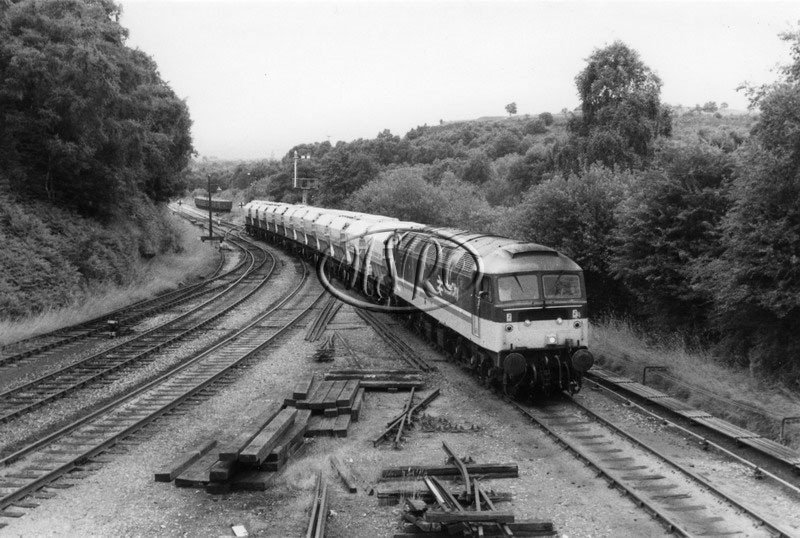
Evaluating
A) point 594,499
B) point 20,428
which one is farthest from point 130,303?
point 594,499

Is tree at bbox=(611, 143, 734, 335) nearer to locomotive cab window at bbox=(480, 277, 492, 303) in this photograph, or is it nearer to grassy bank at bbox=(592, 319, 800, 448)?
grassy bank at bbox=(592, 319, 800, 448)

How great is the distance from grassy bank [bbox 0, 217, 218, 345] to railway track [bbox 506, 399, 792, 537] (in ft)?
48.5

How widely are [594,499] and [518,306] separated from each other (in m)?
4.61

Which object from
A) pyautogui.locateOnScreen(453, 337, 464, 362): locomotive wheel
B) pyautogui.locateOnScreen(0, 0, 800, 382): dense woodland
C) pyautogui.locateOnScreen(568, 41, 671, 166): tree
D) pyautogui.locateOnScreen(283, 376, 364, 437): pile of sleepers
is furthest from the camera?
pyautogui.locateOnScreen(568, 41, 671, 166): tree

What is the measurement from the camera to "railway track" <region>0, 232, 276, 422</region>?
1346 cm

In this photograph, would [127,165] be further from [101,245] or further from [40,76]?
[40,76]

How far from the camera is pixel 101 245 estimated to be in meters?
26.4

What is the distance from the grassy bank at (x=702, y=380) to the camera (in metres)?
12.2

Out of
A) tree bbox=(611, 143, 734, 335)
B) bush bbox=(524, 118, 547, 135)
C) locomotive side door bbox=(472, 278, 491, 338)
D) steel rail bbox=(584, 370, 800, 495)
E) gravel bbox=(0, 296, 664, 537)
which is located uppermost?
bush bbox=(524, 118, 547, 135)

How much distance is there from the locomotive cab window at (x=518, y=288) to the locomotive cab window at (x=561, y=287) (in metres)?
0.21

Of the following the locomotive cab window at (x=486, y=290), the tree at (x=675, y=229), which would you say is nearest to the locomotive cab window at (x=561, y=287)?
the locomotive cab window at (x=486, y=290)

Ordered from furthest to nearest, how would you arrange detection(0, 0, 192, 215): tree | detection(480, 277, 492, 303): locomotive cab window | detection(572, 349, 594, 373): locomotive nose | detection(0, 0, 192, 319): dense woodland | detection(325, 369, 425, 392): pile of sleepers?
detection(0, 0, 192, 215): tree → detection(0, 0, 192, 319): dense woodland → detection(325, 369, 425, 392): pile of sleepers → detection(480, 277, 492, 303): locomotive cab window → detection(572, 349, 594, 373): locomotive nose

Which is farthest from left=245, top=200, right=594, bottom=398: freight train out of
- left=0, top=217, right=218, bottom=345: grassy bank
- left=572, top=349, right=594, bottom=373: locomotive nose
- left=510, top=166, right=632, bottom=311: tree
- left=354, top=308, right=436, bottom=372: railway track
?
left=0, top=217, right=218, bottom=345: grassy bank

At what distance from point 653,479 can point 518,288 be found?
15.3ft
